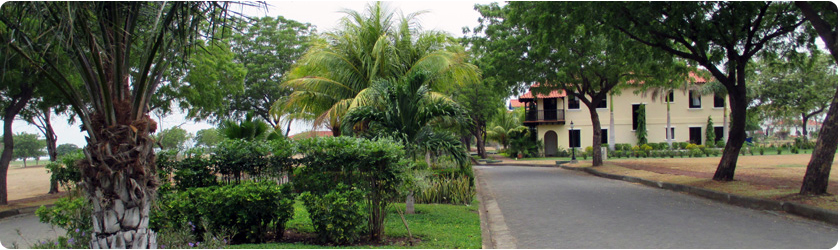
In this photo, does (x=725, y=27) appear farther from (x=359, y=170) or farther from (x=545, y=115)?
(x=545, y=115)

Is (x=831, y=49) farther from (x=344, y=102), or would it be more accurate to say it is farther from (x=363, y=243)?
(x=344, y=102)

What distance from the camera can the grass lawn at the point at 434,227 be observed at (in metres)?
6.75

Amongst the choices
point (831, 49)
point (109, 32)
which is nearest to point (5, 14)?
point (109, 32)

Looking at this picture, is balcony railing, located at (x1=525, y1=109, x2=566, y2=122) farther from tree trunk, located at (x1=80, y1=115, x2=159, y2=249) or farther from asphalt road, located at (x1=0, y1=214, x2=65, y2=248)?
tree trunk, located at (x1=80, y1=115, x2=159, y2=249)

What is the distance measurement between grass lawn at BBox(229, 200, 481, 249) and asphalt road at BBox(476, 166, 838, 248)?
689mm

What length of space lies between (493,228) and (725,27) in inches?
370

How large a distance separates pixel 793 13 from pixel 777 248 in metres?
9.49

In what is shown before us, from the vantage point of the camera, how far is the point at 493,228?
8680mm

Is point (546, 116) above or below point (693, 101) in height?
A: below

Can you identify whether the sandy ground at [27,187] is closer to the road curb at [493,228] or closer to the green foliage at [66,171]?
the green foliage at [66,171]

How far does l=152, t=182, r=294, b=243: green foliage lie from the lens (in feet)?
21.6

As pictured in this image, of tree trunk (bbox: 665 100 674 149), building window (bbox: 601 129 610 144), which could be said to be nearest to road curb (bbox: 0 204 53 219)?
building window (bbox: 601 129 610 144)

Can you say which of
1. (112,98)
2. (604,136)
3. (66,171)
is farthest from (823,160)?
(604,136)

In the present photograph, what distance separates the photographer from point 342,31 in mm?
15062
